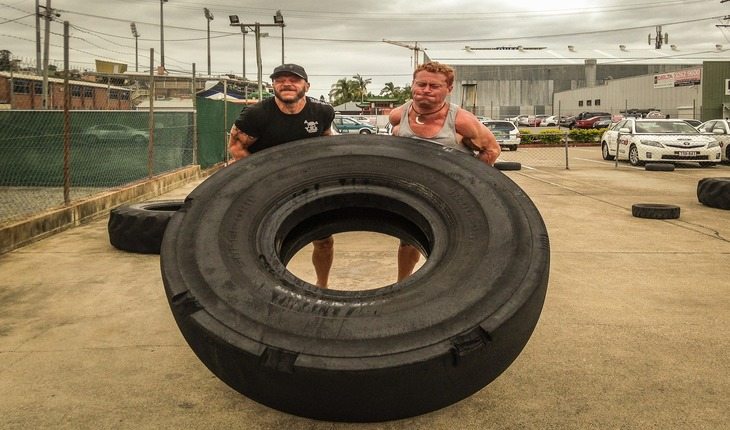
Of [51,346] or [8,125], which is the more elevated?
[8,125]

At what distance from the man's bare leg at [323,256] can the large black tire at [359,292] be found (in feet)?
2.63

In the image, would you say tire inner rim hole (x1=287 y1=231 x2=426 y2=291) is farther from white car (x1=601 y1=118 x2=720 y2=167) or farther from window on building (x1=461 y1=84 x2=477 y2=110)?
window on building (x1=461 y1=84 x2=477 y2=110)

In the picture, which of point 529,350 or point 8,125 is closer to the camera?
point 529,350

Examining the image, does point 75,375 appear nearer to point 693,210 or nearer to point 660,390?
point 660,390

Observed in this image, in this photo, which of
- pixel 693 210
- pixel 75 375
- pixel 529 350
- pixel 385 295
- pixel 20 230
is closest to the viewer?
pixel 385 295

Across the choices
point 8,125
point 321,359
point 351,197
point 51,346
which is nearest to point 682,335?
point 351,197

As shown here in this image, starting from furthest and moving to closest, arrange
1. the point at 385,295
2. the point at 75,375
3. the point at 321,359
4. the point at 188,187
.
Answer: the point at 188,187 → the point at 75,375 → the point at 385,295 → the point at 321,359

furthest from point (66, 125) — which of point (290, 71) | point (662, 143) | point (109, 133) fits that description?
point (662, 143)

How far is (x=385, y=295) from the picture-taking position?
268 cm

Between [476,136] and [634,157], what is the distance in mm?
15602

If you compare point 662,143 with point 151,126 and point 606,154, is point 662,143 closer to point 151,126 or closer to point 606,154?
point 606,154

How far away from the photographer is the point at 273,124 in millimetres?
4148

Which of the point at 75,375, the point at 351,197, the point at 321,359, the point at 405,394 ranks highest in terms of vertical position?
the point at 351,197

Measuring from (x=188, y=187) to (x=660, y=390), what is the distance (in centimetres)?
1106
